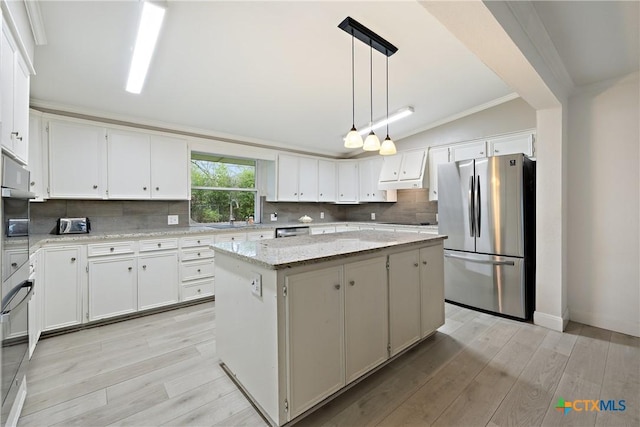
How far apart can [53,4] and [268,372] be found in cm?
283

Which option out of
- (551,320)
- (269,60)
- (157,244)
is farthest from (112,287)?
(551,320)

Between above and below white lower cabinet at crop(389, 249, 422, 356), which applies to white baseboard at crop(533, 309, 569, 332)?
below

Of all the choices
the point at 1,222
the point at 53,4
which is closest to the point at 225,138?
the point at 53,4

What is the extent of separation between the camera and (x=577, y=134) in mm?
3053

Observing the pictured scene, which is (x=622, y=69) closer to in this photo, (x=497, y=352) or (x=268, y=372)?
(x=497, y=352)

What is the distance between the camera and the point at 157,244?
335cm

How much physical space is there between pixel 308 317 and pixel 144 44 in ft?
8.22

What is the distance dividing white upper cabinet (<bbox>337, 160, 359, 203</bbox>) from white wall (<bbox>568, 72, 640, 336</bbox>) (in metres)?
3.40

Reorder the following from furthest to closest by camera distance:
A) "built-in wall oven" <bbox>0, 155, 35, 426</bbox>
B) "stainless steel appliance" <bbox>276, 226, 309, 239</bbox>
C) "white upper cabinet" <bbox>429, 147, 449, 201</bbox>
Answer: "white upper cabinet" <bbox>429, 147, 449, 201</bbox>
"stainless steel appliance" <bbox>276, 226, 309, 239</bbox>
"built-in wall oven" <bbox>0, 155, 35, 426</bbox>

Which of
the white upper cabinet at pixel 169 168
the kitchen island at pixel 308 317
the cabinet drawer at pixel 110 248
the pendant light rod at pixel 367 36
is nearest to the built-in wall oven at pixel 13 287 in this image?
the kitchen island at pixel 308 317

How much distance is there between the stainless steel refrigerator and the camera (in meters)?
3.08

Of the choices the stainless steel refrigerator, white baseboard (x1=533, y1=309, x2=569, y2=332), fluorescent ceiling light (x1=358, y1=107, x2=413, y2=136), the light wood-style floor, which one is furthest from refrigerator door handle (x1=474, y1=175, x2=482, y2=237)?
fluorescent ceiling light (x1=358, y1=107, x2=413, y2=136)

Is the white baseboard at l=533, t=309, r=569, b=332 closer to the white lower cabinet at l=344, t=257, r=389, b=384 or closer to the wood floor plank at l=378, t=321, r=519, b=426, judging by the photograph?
the wood floor plank at l=378, t=321, r=519, b=426

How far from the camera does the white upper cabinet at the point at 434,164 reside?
4590 millimetres
